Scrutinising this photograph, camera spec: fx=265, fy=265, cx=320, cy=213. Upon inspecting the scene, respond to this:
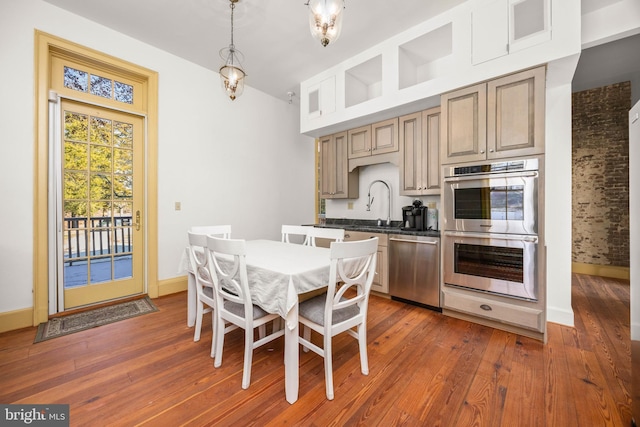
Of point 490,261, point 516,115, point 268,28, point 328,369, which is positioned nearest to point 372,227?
point 490,261

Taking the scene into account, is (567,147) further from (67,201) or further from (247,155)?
(67,201)

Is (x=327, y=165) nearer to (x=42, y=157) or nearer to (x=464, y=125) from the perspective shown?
(x=464, y=125)

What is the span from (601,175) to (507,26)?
12.2ft

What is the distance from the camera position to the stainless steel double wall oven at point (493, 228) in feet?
7.41

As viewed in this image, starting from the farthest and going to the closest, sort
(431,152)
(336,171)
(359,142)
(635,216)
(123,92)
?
(336,171) → (359,142) → (123,92) → (431,152) → (635,216)

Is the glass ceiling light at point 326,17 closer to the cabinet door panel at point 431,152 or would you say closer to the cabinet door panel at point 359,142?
the cabinet door panel at point 431,152

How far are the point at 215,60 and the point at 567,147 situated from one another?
4.15 m

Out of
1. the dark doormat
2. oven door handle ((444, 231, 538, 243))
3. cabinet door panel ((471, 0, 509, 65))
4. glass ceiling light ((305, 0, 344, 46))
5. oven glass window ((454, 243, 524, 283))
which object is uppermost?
cabinet door panel ((471, 0, 509, 65))

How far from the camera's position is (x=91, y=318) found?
2.65 meters

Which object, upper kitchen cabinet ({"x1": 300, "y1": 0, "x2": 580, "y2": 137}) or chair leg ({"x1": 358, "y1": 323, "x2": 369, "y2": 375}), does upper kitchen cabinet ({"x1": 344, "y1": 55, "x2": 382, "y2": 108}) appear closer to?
upper kitchen cabinet ({"x1": 300, "y1": 0, "x2": 580, "y2": 137})

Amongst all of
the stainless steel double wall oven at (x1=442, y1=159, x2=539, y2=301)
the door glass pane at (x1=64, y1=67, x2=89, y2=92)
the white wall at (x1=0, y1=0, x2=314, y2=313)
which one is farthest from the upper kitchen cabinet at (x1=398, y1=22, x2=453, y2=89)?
the door glass pane at (x1=64, y1=67, x2=89, y2=92)

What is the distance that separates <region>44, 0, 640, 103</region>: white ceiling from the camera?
258 centimetres

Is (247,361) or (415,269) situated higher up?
(415,269)

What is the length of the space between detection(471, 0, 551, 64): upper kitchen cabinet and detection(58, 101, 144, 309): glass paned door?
12.7ft
